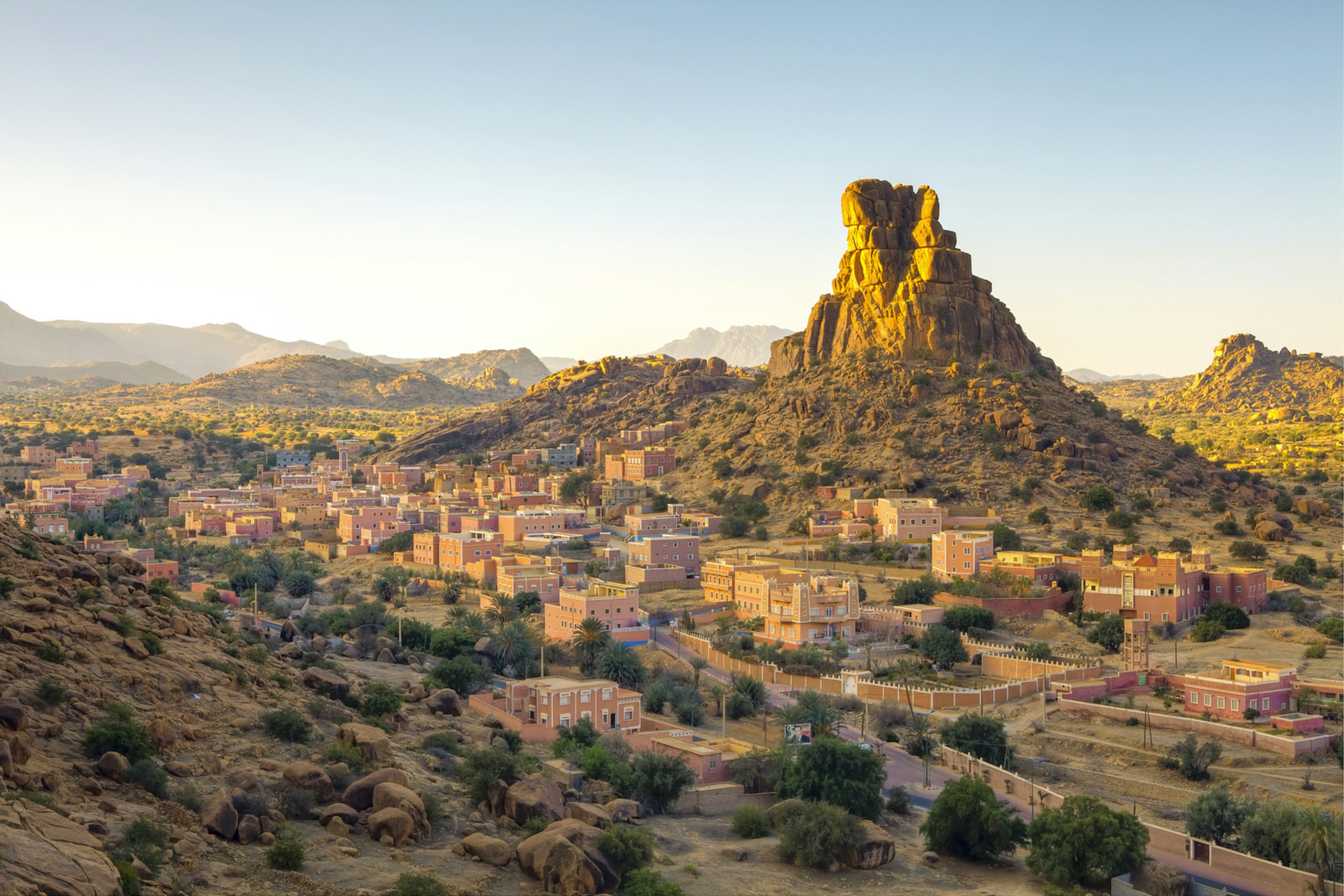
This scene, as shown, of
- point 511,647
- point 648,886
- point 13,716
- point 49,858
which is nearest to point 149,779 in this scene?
point 13,716

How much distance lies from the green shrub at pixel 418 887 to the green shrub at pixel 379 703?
9.41 m

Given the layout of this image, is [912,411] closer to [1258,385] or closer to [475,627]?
[475,627]

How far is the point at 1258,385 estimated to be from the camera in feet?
527

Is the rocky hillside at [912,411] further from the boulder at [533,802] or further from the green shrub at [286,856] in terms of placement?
the green shrub at [286,856]

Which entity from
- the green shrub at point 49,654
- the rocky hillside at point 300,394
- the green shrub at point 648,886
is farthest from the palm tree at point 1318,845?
the rocky hillside at point 300,394

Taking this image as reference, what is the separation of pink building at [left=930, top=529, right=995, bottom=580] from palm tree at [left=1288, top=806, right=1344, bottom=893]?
26.5 meters

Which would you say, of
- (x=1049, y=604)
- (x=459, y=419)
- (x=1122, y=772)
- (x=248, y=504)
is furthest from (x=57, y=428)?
(x=1122, y=772)

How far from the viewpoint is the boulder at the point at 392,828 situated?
66.4 ft

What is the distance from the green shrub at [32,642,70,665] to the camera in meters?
21.0

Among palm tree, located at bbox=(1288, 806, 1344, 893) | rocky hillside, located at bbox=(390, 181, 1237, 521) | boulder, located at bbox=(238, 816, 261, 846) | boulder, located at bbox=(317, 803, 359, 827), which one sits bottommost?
palm tree, located at bbox=(1288, 806, 1344, 893)

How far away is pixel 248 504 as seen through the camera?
74812mm

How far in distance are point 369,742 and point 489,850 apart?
4390 millimetres

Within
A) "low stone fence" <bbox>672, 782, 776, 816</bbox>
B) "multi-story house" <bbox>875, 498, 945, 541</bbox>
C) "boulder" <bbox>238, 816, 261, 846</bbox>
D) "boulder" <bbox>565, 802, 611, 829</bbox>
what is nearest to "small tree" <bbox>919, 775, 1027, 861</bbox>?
"low stone fence" <bbox>672, 782, 776, 816</bbox>

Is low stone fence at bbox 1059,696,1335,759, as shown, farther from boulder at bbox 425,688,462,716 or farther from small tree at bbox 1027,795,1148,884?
boulder at bbox 425,688,462,716
